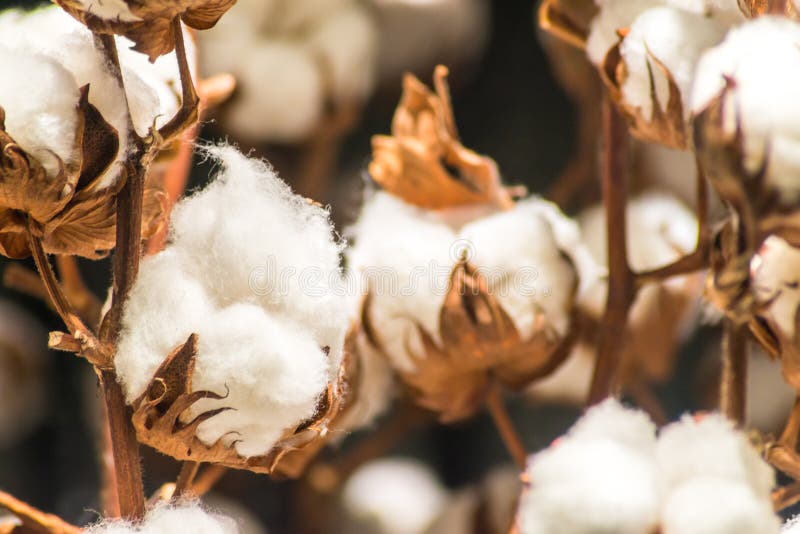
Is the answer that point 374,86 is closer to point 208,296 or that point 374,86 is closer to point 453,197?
point 453,197

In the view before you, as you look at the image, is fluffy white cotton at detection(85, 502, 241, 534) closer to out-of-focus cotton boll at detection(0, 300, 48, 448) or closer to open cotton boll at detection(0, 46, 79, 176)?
open cotton boll at detection(0, 46, 79, 176)

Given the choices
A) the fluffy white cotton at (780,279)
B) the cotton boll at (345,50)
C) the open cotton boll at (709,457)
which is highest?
the fluffy white cotton at (780,279)

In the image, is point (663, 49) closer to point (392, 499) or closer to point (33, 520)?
point (33, 520)

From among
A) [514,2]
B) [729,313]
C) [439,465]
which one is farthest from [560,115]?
[729,313]

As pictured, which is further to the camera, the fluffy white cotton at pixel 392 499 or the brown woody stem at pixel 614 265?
the fluffy white cotton at pixel 392 499

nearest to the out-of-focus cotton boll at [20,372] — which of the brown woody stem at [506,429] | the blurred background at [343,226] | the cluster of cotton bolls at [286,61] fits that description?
the blurred background at [343,226]

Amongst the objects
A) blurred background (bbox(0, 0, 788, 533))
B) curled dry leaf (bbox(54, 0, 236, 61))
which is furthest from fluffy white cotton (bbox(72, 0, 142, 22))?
blurred background (bbox(0, 0, 788, 533))

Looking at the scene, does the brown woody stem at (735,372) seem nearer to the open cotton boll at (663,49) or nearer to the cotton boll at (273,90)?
the open cotton boll at (663,49)
